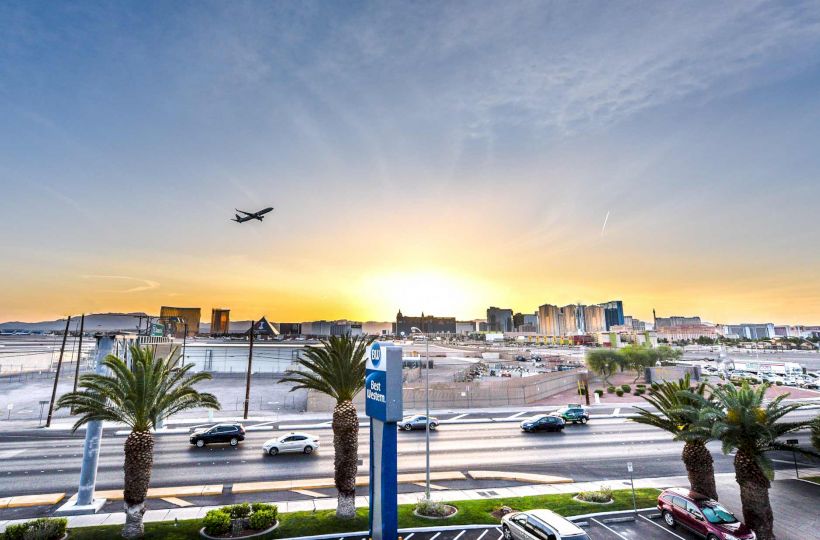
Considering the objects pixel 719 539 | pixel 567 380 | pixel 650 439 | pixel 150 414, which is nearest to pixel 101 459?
pixel 150 414

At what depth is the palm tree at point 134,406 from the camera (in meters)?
18.1

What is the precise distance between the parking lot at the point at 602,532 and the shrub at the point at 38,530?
1127cm

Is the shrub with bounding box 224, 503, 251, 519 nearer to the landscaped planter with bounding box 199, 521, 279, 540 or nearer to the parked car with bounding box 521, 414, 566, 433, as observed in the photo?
the landscaped planter with bounding box 199, 521, 279, 540

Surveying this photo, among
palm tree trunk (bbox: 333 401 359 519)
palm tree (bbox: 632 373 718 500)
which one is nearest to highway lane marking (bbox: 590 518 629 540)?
palm tree (bbox: 632 373 718 500)

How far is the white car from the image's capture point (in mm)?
31594

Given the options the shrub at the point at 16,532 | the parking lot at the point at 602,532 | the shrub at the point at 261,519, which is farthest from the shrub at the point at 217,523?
the shrub at the point at 16,532

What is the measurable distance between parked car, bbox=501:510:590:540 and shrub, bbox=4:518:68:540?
18859 millimetres

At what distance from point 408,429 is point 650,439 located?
2177 cm

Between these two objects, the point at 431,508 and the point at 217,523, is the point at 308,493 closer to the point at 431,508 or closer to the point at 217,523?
the point at 217,523

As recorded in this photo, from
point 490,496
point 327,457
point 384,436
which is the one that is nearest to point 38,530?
point 384,436

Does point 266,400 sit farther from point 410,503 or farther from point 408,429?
point 410,503

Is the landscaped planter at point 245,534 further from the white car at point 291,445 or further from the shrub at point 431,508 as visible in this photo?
the white car at point 291,445

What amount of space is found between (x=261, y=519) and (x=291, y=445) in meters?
13.5

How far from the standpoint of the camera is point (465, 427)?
1635 inches
